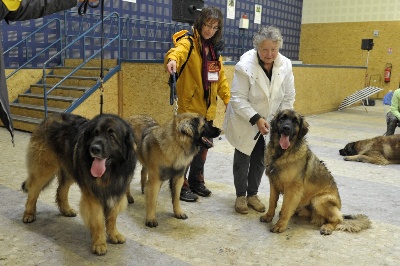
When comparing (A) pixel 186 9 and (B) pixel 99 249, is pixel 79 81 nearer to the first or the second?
(A) pixel 186 9

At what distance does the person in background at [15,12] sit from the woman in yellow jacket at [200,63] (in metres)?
1.44

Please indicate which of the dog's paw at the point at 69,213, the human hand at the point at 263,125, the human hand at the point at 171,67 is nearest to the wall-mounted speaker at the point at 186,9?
the human hand at the point at 171,67

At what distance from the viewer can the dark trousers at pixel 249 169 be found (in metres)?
3.35

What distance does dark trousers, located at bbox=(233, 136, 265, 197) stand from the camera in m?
3.35

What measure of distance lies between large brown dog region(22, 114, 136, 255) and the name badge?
1.32 meters

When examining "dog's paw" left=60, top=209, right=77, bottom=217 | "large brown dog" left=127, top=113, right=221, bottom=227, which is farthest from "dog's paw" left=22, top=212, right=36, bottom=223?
"large brown dog" left=127, top=113, right=221, bottom=227

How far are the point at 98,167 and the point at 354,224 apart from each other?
2.12m

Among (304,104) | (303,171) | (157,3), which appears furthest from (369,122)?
(303,171)

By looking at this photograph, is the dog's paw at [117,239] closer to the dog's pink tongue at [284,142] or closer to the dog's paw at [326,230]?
the dog's pink tongue at [284,142]

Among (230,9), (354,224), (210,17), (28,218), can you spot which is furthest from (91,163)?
(230,9)

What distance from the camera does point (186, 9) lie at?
5.23 m

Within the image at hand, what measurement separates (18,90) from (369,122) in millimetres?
Answer: 8198

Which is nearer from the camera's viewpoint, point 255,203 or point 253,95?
point 253,95

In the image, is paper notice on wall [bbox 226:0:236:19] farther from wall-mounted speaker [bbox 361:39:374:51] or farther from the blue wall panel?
wall-mounted speaker [bbox 361:39:374:51]
